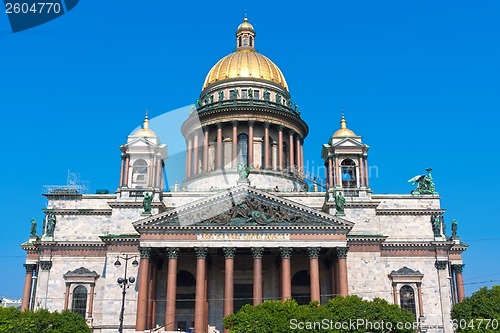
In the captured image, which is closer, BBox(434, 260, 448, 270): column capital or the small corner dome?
BBox(434, 260, 448, 270): column capital

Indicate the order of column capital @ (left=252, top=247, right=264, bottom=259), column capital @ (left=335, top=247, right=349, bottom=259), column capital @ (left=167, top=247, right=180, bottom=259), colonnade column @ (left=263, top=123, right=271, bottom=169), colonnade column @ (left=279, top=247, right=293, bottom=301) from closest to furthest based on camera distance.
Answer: colonnade column @ (left=279, top=247, right=293, bottom=301) → column capital @ (left=167, top=247, right=180, bottom=259) → column capital @ (left=252, top=247, right=264, bottom=259) → column capital @ (left=335, top=247, right=349, bottom=259) → colonnade column @ (left=263, top=123, right=271, bottom=169)

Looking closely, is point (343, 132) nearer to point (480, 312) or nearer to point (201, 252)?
point (201, 252)

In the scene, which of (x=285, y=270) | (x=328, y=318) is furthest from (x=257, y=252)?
(x=328, y=318)

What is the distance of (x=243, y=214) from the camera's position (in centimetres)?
4544

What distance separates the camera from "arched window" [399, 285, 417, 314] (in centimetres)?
4894

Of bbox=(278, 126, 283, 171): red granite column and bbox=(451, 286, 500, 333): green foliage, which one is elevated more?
bbox=(278, 126, 283, 171): red granite column

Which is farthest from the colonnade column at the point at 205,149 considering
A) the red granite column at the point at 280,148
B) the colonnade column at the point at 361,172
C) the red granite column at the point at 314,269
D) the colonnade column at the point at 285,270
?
the red granite column at the point at 314,269

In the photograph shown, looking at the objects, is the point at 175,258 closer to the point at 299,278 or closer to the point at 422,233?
the point at 299,278

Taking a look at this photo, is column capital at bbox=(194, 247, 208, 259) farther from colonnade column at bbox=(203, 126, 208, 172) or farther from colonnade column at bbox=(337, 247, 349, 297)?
colonnade column at bbox=(203, 126, 208, 172)

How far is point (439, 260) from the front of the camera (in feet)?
165

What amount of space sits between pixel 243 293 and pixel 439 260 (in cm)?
1904

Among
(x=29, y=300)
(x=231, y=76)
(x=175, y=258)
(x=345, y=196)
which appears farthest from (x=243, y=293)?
(x=231, y=76)

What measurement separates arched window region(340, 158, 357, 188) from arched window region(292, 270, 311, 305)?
10290 millimetres

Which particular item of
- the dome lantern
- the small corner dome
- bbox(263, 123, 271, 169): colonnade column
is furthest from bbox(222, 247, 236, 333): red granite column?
the dome lantern
